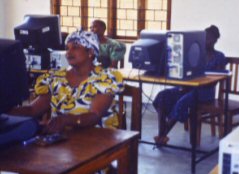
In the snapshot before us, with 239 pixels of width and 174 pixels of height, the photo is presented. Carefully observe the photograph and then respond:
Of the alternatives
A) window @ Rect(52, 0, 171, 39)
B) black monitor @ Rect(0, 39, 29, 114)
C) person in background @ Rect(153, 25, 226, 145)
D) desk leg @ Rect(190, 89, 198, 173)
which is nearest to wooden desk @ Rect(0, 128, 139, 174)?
black monitor @ Rect(0, 39, 29, 114)

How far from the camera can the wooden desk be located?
1768mm

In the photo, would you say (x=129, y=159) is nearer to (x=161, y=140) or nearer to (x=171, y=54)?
(x=171, y=54)

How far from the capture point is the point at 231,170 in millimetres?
1384

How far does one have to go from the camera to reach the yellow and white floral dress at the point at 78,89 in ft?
8.39

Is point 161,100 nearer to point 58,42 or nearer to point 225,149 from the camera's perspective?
point 58,42

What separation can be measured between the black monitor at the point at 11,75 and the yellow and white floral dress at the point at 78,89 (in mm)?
562

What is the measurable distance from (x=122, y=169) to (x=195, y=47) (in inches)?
78.9

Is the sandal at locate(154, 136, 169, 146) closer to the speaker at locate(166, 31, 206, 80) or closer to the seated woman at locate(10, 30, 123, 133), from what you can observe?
the speaker at locate(166, 31, 206, 80)

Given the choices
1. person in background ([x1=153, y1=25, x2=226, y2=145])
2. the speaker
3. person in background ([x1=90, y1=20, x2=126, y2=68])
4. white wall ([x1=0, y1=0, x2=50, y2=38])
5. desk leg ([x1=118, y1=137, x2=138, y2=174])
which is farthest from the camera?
white wall ([x1=0, y1=0, x2=50, y2=38])

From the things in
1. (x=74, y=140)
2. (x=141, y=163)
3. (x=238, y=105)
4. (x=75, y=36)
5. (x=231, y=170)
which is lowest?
(x=141, y=163)

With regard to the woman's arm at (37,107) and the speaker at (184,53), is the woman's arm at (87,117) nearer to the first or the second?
the woman's arm at (37,107)

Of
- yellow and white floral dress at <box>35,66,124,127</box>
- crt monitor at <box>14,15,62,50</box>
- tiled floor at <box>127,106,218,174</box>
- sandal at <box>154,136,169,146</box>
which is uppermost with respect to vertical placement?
crt monitor at <box>14,15,62,50</box>

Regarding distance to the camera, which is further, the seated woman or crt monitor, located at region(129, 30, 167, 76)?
crt monitor, located at region(129, 30, 167, 76)

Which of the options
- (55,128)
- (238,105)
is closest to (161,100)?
(238,105)
